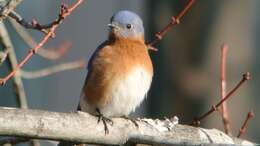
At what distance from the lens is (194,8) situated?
22.2 feet

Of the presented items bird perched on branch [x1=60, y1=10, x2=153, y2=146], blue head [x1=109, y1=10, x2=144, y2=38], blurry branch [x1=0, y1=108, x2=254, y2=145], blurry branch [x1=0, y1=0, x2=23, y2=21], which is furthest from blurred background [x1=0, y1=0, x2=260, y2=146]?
blurry branch [x1=0, y1=0, x2=23, y2=21]

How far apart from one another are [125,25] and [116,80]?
606 mm

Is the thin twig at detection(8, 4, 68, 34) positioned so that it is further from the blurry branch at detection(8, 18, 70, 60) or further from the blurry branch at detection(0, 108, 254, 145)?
the blurry branch at detection(8, 18, 70, 60)

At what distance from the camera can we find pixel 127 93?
5613 millimetres

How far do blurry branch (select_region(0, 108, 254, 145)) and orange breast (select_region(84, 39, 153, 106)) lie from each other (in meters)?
0.88

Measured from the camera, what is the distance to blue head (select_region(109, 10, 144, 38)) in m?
6.00

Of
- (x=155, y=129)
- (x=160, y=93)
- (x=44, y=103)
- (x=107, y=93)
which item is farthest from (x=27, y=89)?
(x=155, y=129)

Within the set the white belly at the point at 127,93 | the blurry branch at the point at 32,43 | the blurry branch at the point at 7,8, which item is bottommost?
the blurry branch at the point at 7,8

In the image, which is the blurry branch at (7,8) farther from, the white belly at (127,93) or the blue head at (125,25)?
the blue head at (125,25)

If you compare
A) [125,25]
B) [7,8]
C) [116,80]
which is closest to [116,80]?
[116,80]

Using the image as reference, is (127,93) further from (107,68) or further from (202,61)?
(202,61)

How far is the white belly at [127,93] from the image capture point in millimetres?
5617

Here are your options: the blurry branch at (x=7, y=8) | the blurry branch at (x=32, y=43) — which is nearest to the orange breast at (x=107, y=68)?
the blurry branch at (x=32, y=43)

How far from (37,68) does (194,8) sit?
198 inches
